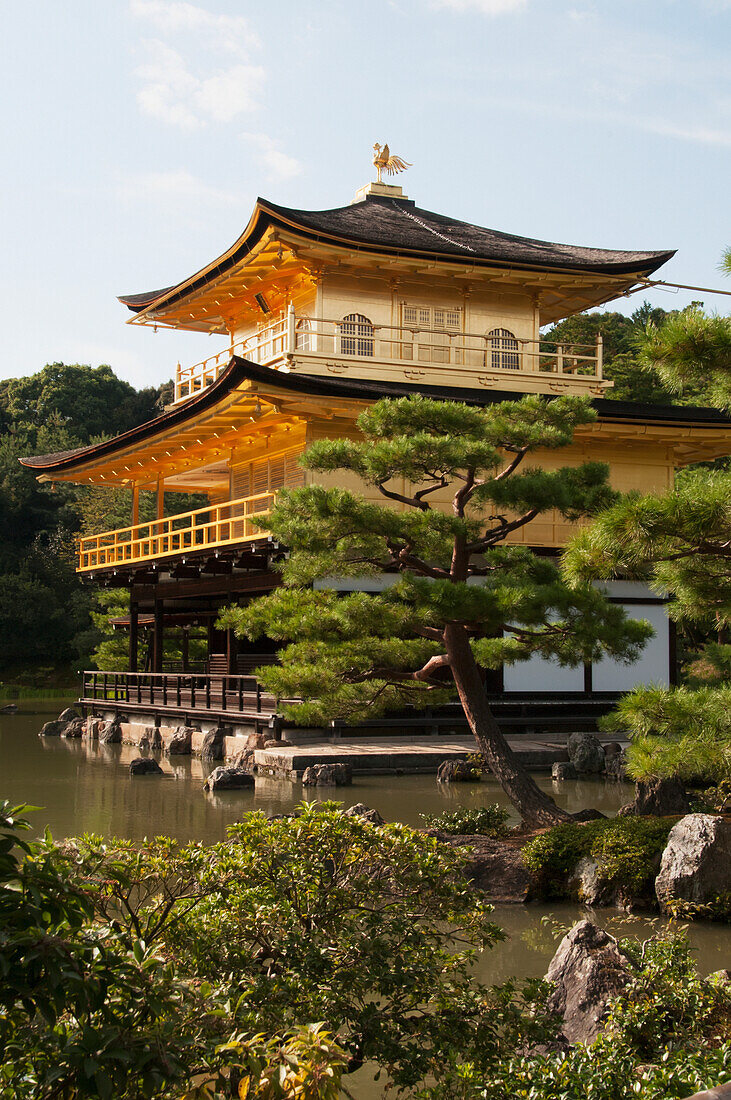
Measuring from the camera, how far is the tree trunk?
9.66m

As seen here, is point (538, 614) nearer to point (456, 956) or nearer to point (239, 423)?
point (456, 956)

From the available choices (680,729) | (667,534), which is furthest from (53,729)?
(667,534)

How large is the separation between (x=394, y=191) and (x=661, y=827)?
20.3 metres

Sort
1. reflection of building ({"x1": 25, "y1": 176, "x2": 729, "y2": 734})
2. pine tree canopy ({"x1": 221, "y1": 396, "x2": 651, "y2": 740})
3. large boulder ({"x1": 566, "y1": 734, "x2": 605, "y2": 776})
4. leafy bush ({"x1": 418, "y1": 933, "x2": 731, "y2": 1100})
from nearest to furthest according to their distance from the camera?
1. leafy bush ({"x1": 418, "y1": 933, "x2": 731, "y2": 1100})
2. pine tree canopy ({"x1": 221, "y1": 396, "x2": 651, "y2": 740})
3. large boulder ({"x1": 566, "y1": 734, "x2": 605, "y2": 776})
4. reflection of building ({"x1": 25, "y1": 176, "x2": 729, "y2": 734})

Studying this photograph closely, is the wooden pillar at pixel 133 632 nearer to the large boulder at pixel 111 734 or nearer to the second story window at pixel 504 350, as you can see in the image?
the large boulder at pixel 111 734

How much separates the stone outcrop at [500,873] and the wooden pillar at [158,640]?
17023 mm

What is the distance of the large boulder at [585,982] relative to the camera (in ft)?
15.1

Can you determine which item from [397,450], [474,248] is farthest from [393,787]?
[474,248]

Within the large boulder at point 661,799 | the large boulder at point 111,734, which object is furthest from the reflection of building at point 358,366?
the large boulder at point 661,799

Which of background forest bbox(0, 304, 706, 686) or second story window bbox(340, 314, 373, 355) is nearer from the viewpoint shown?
second story window bbox(340, 314, 373, 355)

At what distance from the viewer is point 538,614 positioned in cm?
973

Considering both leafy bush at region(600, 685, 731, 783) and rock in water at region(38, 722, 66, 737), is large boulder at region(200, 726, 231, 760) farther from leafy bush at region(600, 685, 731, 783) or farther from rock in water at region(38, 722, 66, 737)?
leafy bush at region(600, 685, 731, 783)

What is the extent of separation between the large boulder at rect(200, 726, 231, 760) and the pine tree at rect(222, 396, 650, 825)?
7.44 meters

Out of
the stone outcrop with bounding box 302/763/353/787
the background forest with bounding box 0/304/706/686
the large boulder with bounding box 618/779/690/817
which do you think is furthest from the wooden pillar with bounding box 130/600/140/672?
the large boulder with bounding box 618/779/690/817
